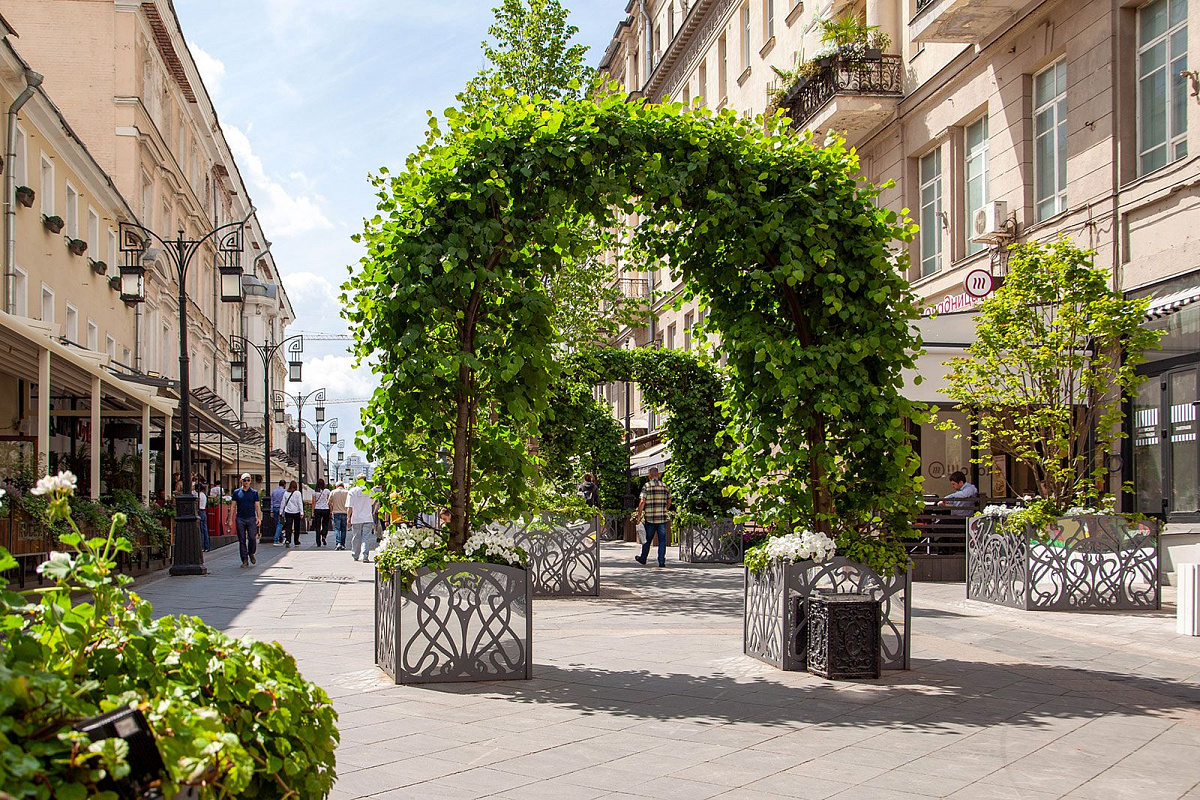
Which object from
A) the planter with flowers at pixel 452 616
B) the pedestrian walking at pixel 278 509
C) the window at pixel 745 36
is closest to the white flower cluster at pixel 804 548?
the planter with flowers at pixel 452 616

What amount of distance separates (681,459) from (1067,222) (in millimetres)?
8111

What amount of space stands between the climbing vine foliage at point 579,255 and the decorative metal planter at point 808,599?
299 millimetres

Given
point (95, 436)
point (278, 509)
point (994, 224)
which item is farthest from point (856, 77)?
point (278, 509)

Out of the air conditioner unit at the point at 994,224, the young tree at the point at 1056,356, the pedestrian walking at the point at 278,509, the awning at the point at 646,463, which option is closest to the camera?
the young tree at the point at 1056,356

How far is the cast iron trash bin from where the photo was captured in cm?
829

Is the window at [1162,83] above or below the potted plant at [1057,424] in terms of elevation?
above

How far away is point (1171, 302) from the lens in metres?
15.0

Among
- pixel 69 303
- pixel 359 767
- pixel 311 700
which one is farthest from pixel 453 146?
pixel 69 303

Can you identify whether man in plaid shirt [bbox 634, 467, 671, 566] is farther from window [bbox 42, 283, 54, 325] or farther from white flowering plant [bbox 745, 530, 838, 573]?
window [bbox 42, 283, 54, 325]

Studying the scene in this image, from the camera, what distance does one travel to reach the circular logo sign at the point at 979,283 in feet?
61.0

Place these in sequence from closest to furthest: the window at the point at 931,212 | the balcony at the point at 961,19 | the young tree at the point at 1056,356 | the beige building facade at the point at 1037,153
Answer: the young tree at the point at 1056,356 → the beige building facade at the point at 1037,153 → the balcony at the point at 961,19 → the window at the point at 931,212

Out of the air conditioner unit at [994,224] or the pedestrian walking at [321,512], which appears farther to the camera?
the pedestrian walking at [321,512]

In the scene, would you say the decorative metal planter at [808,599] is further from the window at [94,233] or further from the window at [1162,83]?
the window at [94,233]

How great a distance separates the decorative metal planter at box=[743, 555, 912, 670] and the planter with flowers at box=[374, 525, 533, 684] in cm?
188
